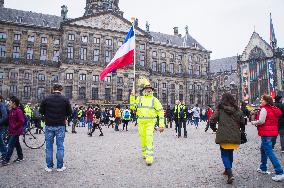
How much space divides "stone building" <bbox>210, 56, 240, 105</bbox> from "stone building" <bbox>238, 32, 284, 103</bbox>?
22.1 ft

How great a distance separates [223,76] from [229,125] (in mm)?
69363

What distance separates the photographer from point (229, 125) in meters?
5.66

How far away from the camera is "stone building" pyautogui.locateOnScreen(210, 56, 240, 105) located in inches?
2776

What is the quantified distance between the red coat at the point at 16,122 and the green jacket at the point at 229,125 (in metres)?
5.07

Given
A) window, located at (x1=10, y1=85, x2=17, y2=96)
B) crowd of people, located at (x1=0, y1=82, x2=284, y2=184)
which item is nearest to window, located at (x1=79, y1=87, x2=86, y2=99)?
window, located at (x1=10, y1=85, x2=17, y2=96)

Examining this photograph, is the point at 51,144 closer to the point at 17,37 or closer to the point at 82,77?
the point at 82,77

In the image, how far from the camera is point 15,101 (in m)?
7.66

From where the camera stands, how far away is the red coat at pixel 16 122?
7383mm

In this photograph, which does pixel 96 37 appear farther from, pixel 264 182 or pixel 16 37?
pixel 264 182

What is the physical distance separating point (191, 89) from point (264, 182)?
54.5 meters

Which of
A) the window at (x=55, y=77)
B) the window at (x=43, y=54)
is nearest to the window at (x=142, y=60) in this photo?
the window at (x=55, y=77)

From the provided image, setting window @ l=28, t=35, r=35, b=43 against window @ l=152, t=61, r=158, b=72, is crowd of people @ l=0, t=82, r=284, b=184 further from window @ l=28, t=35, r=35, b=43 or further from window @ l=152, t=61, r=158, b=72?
window @ l=152, t=61, r=158, b=72

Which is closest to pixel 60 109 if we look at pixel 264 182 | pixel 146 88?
pixel 146 88

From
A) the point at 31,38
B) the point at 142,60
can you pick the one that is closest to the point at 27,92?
the point at 31,38
